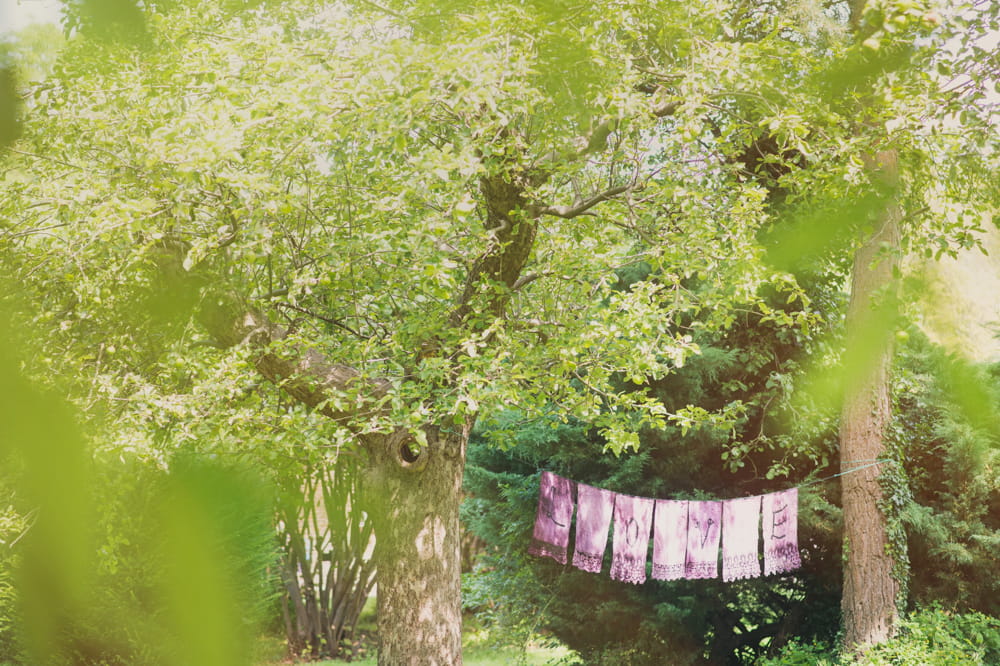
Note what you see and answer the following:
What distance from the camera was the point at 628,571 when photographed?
6.25 m

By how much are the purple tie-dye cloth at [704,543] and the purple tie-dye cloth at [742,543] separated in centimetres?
6

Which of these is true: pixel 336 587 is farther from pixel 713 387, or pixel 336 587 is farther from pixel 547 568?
pixel 713 387

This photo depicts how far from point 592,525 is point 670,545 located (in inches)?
23.1

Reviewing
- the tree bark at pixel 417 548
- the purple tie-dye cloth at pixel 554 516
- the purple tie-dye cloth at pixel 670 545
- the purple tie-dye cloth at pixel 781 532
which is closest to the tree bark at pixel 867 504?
the purple tie-dye cloth at pixel 781 532

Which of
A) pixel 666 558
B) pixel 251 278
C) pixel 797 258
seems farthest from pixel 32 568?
pixel 666 558

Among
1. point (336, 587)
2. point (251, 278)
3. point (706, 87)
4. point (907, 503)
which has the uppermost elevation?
point (706, 87)

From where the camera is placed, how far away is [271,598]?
0.29 metres

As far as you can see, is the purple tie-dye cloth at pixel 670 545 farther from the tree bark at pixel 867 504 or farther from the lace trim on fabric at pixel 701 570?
the tree bark at pixel 867 504

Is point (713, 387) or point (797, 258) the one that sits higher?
point (713, 387)

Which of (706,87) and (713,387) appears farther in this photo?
(713,387)

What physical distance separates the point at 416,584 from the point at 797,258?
5122 millimetres

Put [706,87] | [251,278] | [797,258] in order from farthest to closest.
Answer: [251,278] → [706,87] → [797,258]

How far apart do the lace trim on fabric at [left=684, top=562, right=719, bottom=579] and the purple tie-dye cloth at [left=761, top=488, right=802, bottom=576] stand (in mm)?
370

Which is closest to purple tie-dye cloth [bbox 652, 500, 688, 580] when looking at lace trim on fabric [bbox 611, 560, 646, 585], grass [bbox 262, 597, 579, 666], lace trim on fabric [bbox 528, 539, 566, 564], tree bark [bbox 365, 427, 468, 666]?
lace trim on fabric [bbox 611, 560, 646, 585]
